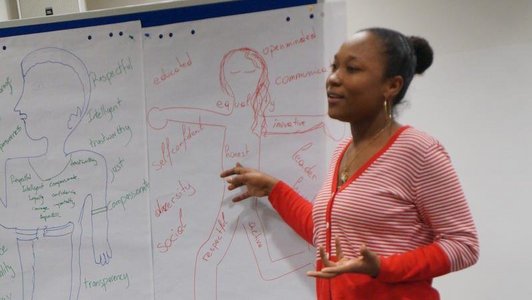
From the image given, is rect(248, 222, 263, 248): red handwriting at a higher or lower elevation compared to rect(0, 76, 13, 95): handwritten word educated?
lower

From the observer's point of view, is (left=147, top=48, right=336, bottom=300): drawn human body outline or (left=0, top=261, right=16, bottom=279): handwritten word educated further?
(left=0, top=261, right=16, bottom=279): handwritten word educated

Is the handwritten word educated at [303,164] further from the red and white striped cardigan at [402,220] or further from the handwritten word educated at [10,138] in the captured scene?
the handwritten word educated at [10,138]

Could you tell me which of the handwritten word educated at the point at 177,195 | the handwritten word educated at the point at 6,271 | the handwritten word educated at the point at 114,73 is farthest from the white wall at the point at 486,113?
the handwritten word educated at the point at 6,271

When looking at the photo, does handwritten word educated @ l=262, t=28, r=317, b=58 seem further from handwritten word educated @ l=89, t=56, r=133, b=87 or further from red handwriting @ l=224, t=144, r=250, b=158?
handwritten word educated @ l=89, t=56, r=133, b=87

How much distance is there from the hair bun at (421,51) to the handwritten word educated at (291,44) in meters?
0.29

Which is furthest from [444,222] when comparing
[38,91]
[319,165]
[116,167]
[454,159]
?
[38,91]

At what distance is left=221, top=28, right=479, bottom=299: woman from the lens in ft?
3.35

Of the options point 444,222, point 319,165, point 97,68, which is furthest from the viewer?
point 97,68

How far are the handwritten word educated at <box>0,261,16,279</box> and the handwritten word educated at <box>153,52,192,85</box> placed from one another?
2.47ft

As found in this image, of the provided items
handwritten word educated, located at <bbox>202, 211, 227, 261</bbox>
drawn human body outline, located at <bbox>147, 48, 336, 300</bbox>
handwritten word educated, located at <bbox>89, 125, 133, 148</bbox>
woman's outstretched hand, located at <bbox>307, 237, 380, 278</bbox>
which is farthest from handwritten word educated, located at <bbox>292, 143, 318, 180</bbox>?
handwritten word educated, located at <bbox>89, 125, 133, 148</bbox>

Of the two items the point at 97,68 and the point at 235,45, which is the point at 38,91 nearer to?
the point at 97,68

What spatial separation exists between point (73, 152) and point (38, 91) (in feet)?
0.72

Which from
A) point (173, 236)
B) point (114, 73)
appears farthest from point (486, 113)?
point (114, 73)

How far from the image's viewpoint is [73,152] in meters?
1.48
